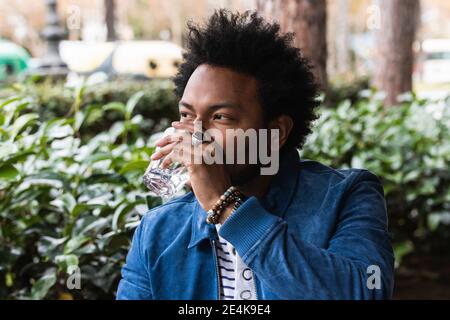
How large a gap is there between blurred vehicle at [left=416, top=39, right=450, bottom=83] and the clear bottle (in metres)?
30.9

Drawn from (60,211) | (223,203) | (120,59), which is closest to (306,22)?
(60,211)

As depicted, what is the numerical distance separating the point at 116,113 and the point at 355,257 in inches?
299

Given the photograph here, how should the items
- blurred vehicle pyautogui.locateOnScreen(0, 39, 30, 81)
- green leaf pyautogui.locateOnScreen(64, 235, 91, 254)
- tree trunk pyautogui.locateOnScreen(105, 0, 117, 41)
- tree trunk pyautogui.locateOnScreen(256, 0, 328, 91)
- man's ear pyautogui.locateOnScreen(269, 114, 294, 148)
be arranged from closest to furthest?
man's ear pyautogui.locateOnScreen(269, 114, 294, 148) < green leaf pyautogui.locateOnScreen(64, 235, 91, 254) < tree trunk pyautogui.locateOnScreen(256, 0, 328, 91) < tree trunk pyautogui.locateOnScreen(105, 0, 117, 41) < blurred vehicle pyautogui.locateOnScreen(0, 39, 30, 81)

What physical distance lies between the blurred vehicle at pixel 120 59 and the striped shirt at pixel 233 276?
11907mm

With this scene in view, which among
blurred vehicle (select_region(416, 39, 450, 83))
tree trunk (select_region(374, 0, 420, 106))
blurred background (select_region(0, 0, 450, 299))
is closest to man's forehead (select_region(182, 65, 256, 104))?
blurred background (select_region(0, 0, 450, 299))

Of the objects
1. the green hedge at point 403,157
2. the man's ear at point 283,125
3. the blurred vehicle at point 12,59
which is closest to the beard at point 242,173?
the man's ear at point 283,125

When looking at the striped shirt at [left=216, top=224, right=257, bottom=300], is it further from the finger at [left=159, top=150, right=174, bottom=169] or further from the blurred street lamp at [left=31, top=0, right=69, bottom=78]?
the blurred street lamp at [left=31, top=0, right=69, bottom=78]

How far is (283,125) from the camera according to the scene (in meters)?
2.10

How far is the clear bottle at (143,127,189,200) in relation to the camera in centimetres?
191

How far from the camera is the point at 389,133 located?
4430mm

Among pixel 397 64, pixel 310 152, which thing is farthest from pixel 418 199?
pixel 397 64

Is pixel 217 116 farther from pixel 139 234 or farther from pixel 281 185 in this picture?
pixel 139 234

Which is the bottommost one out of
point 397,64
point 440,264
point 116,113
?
point 440,264

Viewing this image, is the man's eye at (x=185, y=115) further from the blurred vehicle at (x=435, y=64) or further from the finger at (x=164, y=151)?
the blurred vehicle at (x=435, y=64)
